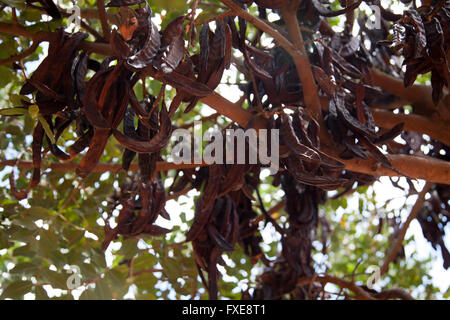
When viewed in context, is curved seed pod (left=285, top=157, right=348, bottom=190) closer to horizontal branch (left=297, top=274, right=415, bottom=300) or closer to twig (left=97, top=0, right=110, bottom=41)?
twig (left=97, top=0, right=110, bottom=41)

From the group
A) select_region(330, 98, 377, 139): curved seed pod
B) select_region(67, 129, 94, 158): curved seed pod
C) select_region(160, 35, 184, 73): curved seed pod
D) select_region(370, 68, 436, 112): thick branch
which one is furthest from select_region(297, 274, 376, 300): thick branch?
select_region(160, 35, 184, 73): curved seed pod

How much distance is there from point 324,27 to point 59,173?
141cm

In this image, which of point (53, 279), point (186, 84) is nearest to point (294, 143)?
point (186, 84)

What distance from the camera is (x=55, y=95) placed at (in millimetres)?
1588

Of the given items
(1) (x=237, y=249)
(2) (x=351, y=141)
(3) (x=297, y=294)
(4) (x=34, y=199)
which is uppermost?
(2) (x=351, y=141)

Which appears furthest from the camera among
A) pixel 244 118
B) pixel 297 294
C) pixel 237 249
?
pixel 297 294

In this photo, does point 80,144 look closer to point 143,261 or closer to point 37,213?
point 37,213

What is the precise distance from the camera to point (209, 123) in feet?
9.89

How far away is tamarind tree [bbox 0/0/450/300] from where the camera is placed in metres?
1.46

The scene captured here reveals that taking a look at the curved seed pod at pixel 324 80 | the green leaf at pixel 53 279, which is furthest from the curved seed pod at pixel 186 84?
the green leaf at pixel 53 279

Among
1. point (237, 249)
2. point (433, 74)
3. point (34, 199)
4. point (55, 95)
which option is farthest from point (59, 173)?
point (433, 74)

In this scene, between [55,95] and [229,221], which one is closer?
[55,95]

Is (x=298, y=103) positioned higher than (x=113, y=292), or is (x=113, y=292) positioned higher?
(x=298, y=103)

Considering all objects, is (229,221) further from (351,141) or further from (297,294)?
(297,294)
